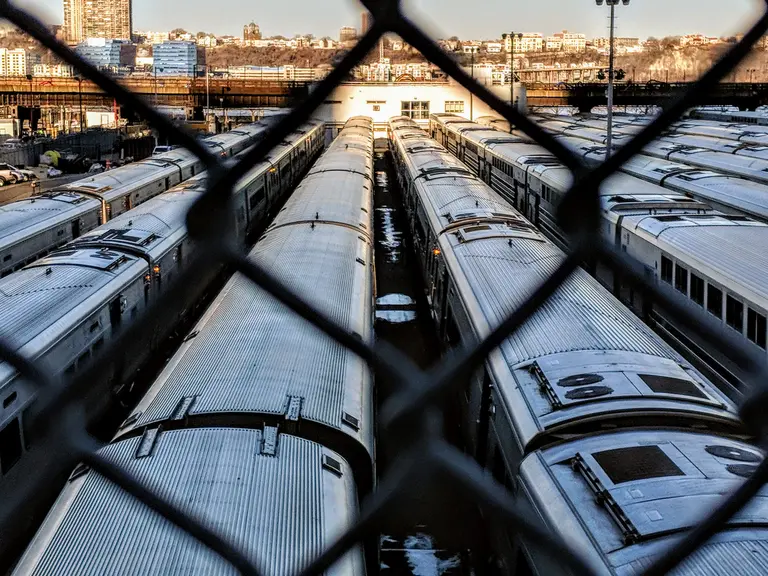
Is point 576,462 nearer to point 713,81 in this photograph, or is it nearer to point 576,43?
point 576,43

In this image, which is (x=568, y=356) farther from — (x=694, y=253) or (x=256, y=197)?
(x=256, y=197)

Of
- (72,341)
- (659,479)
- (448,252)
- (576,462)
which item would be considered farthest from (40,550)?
(448,252)

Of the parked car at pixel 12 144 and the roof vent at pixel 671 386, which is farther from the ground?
the parked car at pixel 12 144

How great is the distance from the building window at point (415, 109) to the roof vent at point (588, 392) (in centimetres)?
4126

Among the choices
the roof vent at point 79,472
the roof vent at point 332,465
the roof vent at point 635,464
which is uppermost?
the roof vent at point 635,464

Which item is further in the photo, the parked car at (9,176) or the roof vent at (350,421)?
the parked car at (9,176)

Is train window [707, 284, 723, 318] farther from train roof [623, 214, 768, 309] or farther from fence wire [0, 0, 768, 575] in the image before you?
fence wire [0, 0, 768, 575]

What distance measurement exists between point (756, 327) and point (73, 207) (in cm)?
1114

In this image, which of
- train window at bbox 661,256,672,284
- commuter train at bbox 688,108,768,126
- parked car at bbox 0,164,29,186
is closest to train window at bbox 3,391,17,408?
train window at bbox 661,256,672,284

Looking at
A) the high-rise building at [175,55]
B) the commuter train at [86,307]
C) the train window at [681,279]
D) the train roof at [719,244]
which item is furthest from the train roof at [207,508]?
the train window at [681,279]

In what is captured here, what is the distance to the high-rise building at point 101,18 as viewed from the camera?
1431 millimetres

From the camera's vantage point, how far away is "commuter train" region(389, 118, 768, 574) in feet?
11.5

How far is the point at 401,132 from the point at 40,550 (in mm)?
27388

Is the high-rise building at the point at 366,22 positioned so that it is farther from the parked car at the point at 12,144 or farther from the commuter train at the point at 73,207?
the parked car at the point at 12,144
